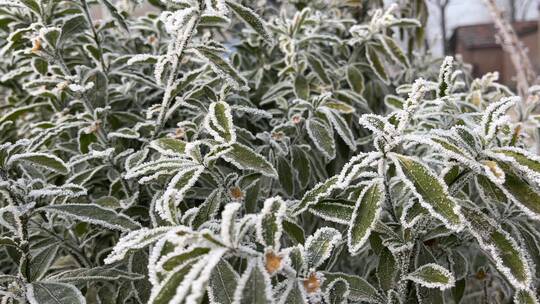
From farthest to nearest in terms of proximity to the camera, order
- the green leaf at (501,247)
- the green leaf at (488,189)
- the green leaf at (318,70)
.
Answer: the green leaf at (318,70) → the green leaf at (488,189) → the green leaf at (501,247)

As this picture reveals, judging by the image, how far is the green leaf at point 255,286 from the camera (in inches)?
28.3

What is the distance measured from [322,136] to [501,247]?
54 centimetres

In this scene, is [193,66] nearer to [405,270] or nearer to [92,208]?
[92,208]

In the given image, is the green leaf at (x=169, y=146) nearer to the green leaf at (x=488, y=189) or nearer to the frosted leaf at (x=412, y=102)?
the frosted leaf at (x=412, y=102)

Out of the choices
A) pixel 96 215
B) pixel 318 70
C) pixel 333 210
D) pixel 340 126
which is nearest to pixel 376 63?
pixel 318 70

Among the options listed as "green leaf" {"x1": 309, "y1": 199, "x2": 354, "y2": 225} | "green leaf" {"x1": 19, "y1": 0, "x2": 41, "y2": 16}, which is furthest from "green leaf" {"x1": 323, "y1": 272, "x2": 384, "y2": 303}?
"green leaf" {"x1": 19, "y1": 0, "x2": 41, "y2": 16}

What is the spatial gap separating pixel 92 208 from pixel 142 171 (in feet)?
0.57

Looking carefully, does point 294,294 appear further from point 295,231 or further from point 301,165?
point 301,165

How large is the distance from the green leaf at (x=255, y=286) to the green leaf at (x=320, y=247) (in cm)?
15

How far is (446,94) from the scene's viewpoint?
3.71ft

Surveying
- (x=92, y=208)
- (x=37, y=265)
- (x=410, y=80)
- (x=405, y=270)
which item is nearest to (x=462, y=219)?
(x=405, y=270)

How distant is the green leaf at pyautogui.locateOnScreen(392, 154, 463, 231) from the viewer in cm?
83

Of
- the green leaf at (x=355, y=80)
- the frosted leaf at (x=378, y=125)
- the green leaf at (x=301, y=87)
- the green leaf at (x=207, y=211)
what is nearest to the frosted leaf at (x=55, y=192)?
the green leaf at (x=207, y=211)

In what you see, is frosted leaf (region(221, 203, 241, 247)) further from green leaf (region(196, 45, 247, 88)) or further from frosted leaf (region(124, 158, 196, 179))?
green leaf (region(196, 45, 247, 88))
